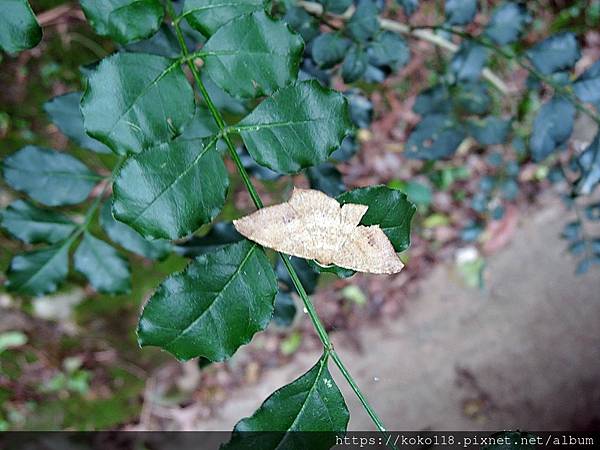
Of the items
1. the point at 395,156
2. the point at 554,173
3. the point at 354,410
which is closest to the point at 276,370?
the point at 354,410

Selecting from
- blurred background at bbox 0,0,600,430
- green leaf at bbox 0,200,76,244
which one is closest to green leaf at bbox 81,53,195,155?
green leaf at bbox 0,200,76,244

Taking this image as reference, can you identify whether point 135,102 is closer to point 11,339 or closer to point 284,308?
point 284,308

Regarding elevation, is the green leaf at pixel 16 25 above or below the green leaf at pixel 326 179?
above

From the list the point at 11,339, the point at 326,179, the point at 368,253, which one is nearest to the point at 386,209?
the point at 368,253

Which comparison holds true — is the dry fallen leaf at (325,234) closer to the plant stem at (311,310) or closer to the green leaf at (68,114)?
the plant stem at (311,310)

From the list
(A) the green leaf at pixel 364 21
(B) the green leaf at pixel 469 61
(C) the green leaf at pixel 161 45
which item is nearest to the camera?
(C) the green leaf at pixel 161 45

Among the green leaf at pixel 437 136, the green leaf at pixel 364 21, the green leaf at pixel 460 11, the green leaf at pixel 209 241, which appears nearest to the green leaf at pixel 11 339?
the green leaf at pixel 209 241

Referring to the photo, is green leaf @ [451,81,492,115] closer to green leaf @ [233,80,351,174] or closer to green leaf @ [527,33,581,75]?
green leaf @ [527,33,581,75]
